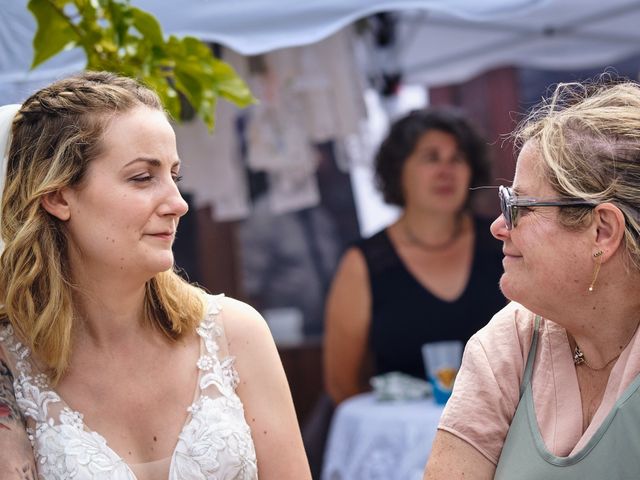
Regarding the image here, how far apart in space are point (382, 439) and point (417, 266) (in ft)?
3.67

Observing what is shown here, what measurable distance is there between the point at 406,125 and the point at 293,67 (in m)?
0.67

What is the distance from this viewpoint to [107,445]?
2162 millimetres

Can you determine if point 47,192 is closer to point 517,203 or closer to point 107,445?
point 107,445

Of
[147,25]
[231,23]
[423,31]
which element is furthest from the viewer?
[423,31]

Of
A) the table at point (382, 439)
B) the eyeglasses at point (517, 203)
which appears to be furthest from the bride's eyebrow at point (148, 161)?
the table at point (382, 439)

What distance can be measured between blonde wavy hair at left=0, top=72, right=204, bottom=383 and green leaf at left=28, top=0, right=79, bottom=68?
1.48 ft

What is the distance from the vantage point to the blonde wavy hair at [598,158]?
6.23 feet

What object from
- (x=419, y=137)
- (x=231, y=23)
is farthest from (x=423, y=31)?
(x=231, y=23)

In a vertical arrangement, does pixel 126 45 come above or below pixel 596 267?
above

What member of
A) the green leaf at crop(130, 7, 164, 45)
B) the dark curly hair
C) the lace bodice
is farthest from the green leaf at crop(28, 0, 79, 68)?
the dark curly hair

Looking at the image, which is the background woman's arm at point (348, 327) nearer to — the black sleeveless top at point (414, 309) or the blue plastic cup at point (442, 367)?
the black sleeveless top at point (414, 309)

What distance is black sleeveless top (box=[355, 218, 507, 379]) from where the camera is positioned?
468 centimetres

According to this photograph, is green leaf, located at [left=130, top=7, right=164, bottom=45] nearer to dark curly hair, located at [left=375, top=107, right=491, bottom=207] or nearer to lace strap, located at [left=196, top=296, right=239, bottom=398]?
lace strap, located at [left=196, top=296, right=239, bottom=398]

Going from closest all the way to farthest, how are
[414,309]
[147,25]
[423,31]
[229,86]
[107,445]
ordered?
[107,445] → [147,25] → [229,86] → [414,309] → [423,31]
